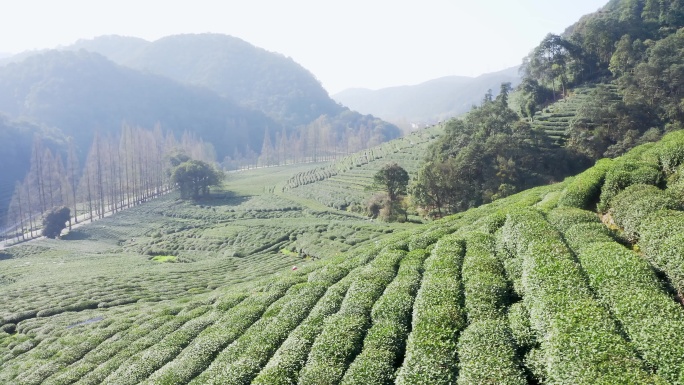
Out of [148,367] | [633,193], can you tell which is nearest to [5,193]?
[148,367]

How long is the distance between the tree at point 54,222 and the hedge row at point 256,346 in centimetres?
9196

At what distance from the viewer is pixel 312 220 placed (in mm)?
77312

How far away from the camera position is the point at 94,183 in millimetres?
119938

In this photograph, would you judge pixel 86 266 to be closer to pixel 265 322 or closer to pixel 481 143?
pixel 265 322

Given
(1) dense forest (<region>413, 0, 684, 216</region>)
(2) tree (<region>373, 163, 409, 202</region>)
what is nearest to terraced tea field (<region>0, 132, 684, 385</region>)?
(1) dense forest (<region>413, 0, 684, 216</region>)

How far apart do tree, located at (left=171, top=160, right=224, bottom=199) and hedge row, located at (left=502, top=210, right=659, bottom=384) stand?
110m

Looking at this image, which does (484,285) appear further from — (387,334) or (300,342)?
→ (300,342)

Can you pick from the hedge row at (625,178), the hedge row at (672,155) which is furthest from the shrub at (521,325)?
the hedge row at (672,155)

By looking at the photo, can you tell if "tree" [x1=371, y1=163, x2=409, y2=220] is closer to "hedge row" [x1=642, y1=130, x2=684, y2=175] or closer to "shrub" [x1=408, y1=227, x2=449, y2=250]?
"shrub" [x1=408, y1=227, x2=449, y2=250]

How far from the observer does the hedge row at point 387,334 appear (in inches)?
533

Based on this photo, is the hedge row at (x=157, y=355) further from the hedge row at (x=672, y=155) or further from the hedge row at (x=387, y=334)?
the hedge row at (x=672, y=155)

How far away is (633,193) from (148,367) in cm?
2561

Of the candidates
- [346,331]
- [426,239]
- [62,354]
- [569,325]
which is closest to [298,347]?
[346,331]

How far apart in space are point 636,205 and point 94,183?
134 meters
